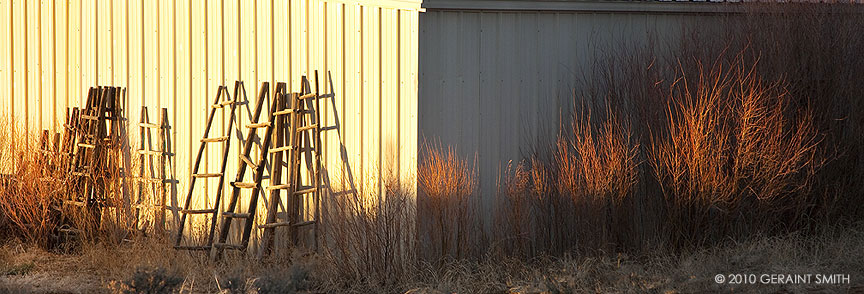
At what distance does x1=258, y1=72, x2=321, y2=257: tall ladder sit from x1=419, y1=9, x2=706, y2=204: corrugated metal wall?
1.17 metres

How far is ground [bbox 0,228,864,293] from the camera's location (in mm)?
6551

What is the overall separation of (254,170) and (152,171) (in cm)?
146

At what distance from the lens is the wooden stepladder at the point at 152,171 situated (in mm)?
9117

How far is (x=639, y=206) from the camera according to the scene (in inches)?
315

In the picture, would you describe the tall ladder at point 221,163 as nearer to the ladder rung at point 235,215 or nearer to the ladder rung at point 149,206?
the ladder rung at point 235,215

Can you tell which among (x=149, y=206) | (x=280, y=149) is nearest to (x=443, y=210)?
(x=280, y=149)

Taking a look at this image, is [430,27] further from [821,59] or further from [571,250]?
[821,59]

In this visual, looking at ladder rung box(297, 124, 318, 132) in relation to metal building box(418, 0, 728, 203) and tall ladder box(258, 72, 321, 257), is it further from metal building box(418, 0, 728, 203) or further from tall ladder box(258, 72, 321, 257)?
metal building box(418, 0, 728, 203)

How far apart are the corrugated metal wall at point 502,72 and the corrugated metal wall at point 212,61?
28 centimetres

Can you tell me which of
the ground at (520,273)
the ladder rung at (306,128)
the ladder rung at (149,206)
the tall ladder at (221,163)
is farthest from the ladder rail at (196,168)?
the ladder rung at (306,128)

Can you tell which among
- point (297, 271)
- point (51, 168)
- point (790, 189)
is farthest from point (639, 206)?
point (51, 168)

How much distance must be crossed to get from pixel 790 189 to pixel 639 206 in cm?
139

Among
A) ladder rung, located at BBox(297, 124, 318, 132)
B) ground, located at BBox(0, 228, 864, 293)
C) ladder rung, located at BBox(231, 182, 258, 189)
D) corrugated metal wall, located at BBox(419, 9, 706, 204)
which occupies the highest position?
corrugated metal wall, located at BBox(419, 9, 706, 204)

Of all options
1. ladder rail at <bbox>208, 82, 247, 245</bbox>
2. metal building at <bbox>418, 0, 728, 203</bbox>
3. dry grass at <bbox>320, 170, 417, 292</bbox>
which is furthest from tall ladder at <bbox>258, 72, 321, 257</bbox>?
metal building at <bbox>418, 0, 728, 203</bbox>
